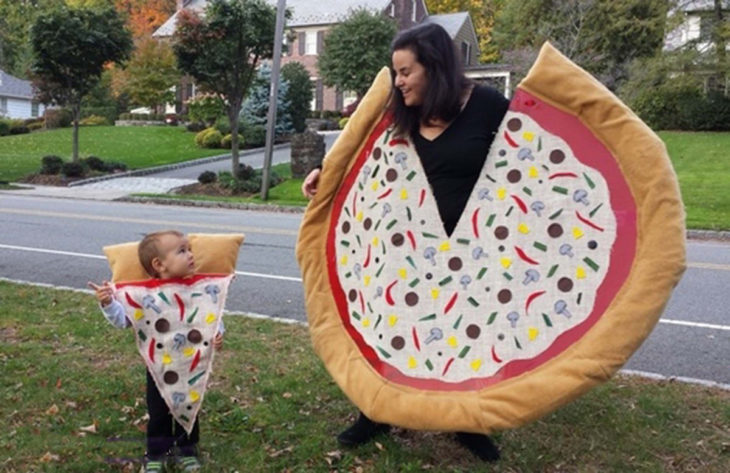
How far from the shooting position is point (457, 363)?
333 centimetres

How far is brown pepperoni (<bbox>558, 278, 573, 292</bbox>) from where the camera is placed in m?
3.22

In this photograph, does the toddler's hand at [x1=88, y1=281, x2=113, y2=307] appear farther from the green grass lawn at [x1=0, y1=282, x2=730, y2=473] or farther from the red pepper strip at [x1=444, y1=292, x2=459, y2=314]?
the red pepper strip at [x1=444, y1=292, x2=459, y2=314]

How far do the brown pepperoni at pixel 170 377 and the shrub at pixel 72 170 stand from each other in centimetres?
2433

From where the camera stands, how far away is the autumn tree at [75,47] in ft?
83.2

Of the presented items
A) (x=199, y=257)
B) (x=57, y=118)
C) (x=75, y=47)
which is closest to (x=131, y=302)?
(x=199, y=257)

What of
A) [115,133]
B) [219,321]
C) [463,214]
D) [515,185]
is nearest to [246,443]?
[219,321]

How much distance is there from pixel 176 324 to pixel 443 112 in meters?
1.68

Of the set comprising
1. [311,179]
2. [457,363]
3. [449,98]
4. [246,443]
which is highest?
[449,98]

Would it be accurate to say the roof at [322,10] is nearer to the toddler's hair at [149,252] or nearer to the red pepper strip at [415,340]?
the toddler's hair at [149,252]

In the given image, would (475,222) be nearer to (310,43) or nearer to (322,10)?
(310,43)

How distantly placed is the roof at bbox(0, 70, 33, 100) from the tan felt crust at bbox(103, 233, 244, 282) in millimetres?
65752

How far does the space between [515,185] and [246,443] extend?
2065 millimetres

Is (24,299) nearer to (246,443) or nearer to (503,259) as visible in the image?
(246,443)

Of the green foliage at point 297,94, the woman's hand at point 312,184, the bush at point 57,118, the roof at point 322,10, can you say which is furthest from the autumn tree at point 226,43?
the roof at point 322,10
